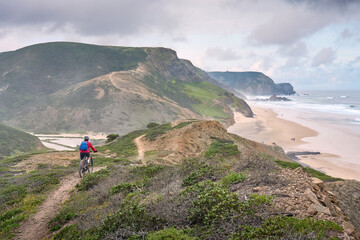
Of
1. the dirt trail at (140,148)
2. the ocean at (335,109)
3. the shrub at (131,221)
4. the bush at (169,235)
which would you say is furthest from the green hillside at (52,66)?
the bush at (169,235)

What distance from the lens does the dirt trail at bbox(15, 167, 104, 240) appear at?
7950 millimetres

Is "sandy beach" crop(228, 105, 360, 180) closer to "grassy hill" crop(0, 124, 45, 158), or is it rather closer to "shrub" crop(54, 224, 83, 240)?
"shrub" crop(54, 224, 83, 240)

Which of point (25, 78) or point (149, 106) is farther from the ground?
point (25, 78)

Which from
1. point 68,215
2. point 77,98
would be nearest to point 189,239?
point 68,215

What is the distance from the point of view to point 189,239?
5.07m

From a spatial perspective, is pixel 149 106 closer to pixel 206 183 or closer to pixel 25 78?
pixel 25 78

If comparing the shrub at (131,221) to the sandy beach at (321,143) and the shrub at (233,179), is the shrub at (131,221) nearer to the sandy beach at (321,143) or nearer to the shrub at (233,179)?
the shrub at (233,179)

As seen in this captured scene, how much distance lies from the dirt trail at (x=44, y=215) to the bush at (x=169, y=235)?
15.5 feet

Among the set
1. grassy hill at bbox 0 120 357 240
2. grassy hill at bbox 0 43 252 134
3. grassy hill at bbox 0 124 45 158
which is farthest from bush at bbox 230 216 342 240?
grassy hill at bbox 0 43 252 134

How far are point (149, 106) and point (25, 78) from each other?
2292 inches

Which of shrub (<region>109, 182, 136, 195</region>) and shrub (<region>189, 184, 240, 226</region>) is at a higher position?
shrub (<region>189, 184, 240, 226</region>)

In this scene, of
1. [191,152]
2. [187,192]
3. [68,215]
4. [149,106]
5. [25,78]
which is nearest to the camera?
[187,192]

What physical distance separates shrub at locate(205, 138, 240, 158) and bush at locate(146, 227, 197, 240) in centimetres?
1489

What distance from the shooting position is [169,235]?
5.26m
